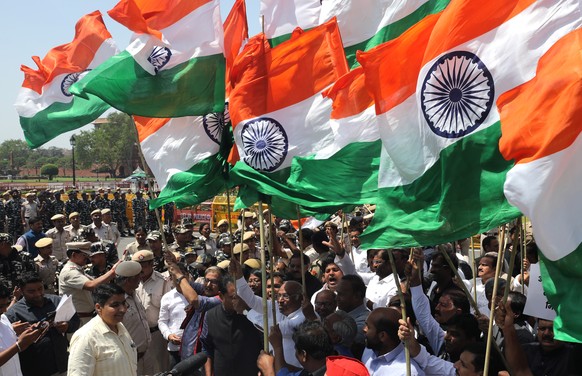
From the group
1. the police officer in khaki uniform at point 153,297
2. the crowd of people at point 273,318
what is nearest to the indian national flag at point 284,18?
the crowd of people at point 273,318

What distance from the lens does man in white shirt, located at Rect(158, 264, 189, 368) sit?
25.8ft

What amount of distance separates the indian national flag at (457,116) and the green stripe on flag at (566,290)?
520 millimetres

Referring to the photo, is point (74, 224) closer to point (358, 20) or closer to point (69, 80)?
point (69, 80)

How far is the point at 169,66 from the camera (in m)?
7.49

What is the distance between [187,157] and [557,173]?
441cm

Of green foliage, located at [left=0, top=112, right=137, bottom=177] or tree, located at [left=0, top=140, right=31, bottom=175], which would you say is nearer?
green foliage, located at [left=0, top=112, right=137, bottom=177]

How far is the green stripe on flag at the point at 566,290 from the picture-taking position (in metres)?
3.94

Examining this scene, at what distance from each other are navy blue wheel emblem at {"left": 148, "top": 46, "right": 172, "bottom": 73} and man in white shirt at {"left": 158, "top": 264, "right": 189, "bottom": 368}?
218cm

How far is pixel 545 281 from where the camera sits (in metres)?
4.07

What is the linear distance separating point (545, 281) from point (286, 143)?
10.4 feet

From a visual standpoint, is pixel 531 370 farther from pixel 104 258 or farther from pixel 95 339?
pixel 104 258

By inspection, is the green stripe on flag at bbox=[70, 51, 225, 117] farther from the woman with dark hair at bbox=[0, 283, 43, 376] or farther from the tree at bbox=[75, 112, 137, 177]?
the tree at bbox=[75, 112, 137, 177]

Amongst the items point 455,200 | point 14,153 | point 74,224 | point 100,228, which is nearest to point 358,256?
point 455,200

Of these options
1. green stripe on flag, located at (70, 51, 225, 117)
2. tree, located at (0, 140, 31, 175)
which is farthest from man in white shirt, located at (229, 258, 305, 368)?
tree, located at (0, 140, 31, 175)
